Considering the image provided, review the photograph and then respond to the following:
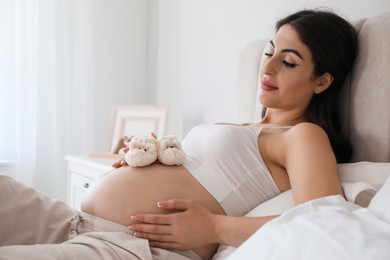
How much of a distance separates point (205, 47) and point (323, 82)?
1331 mm

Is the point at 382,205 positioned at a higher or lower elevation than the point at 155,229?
higher

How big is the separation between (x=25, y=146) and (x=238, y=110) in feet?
5.36

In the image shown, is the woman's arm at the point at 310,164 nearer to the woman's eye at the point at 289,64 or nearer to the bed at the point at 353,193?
the bed at the point at 353,193

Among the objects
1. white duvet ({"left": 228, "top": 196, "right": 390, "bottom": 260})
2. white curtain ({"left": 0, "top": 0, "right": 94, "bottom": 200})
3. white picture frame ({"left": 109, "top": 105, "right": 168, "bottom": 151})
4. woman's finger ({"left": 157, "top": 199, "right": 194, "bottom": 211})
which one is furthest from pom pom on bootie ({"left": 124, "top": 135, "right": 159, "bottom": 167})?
white curtain ({"left": 0, "top": 0, "right": 94, "bottom": 200})

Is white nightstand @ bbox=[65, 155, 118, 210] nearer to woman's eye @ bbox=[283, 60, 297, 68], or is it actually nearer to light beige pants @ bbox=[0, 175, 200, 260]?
light beige pants @ bbox=[0, 175, 200, 260]

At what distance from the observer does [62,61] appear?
9.62 ft

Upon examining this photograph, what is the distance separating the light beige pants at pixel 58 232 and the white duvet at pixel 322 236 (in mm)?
379

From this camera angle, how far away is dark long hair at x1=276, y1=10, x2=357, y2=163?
4.07 ft

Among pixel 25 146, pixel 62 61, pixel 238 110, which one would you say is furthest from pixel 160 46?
pixel 238 110

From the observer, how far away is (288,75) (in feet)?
4.27

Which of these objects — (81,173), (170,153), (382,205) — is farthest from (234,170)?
(81,173)

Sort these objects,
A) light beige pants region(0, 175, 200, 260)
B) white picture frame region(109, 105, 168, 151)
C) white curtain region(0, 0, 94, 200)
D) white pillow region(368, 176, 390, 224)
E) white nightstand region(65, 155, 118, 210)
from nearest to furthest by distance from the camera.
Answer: white pillow region(368, 176, 390, 224) < light beige pants region(0, 175, 200, 260) < white nightstand region(65, 155, 118, 210) < white picture frame region(109, 105, 168, 151) < white curtain region(0, 0, 94, 200)

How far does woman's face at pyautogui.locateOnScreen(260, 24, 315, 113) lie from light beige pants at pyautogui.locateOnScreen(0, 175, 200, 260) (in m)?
0.48

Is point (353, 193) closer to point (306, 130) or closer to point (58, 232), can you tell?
point (306, 130)
